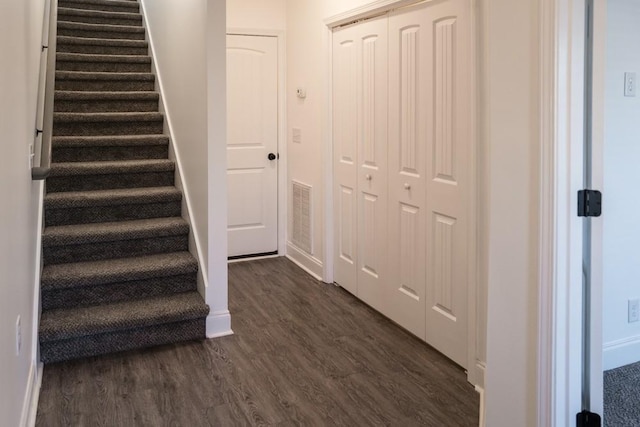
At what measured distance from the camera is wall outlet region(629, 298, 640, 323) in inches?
119

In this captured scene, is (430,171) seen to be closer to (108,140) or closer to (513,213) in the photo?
(513,213)

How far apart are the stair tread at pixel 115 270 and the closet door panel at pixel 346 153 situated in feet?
3.89

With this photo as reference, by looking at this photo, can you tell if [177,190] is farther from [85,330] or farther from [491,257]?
[491,257]

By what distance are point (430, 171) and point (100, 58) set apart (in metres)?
3.29

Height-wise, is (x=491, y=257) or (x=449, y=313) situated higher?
(x=491, y=257)

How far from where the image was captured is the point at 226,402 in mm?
2693

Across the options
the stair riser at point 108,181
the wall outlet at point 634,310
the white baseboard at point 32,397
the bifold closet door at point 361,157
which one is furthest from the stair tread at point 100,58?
the wall outlet at point 634,310

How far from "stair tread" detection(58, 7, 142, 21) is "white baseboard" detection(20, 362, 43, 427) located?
12.5ft

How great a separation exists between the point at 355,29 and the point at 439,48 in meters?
1.04

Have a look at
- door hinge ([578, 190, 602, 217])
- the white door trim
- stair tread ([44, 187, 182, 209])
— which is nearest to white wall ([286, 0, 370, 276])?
stair tread ([44, 187, 182, 209])

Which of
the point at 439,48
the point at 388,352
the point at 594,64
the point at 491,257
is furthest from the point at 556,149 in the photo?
the point at 388,352

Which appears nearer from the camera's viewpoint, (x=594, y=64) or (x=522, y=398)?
(x=594, y=64)

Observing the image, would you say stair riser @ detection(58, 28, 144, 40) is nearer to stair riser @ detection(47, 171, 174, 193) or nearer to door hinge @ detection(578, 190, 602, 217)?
stair riser @ detection(47, 171, 174, 193)

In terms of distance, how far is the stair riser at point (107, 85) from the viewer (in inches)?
186
